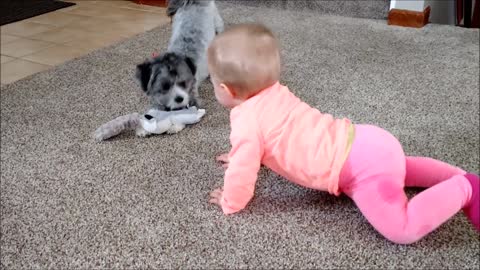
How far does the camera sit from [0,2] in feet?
1.17

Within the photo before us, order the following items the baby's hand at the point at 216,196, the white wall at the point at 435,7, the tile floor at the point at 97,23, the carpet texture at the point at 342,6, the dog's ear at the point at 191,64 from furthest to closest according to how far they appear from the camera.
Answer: the carpet texture at the point at 342,6 < the white wall at the point at 435,7 < the tile floor at the point at 97,23 < the dog's ear at the point at 191,64 < the baby's hand at the point at 216,196

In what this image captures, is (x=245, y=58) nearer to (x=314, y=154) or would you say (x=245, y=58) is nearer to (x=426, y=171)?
(x=314, y=154)

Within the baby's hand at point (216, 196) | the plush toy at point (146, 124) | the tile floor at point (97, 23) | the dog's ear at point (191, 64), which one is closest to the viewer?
the baby's hand at point (216, 196)

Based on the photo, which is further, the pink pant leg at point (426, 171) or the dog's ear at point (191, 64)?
the dog's ear at point (191, 64)

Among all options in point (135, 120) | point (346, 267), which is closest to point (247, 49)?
point (346, 267)

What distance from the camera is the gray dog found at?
1.19 metres

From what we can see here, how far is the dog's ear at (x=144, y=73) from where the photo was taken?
3.91 ft

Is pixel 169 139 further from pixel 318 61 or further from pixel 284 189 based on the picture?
pixel 318 61

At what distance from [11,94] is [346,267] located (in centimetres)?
111

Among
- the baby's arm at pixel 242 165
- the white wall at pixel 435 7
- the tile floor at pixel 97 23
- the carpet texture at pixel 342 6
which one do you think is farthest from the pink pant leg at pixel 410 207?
the carpet texture at pixel 342 6

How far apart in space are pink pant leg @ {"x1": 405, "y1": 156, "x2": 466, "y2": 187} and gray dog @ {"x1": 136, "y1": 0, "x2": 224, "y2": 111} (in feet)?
1.94

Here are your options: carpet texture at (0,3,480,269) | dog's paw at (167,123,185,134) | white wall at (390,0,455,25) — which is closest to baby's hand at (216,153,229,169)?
carpet texture at (0,3,480,269)

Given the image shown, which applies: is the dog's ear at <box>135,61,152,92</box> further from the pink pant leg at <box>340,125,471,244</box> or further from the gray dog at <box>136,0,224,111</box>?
the pink pant leg at <box>340,125,471,244</box>

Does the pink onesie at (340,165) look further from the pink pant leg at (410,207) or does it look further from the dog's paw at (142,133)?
the dog's paw at (142,133)
